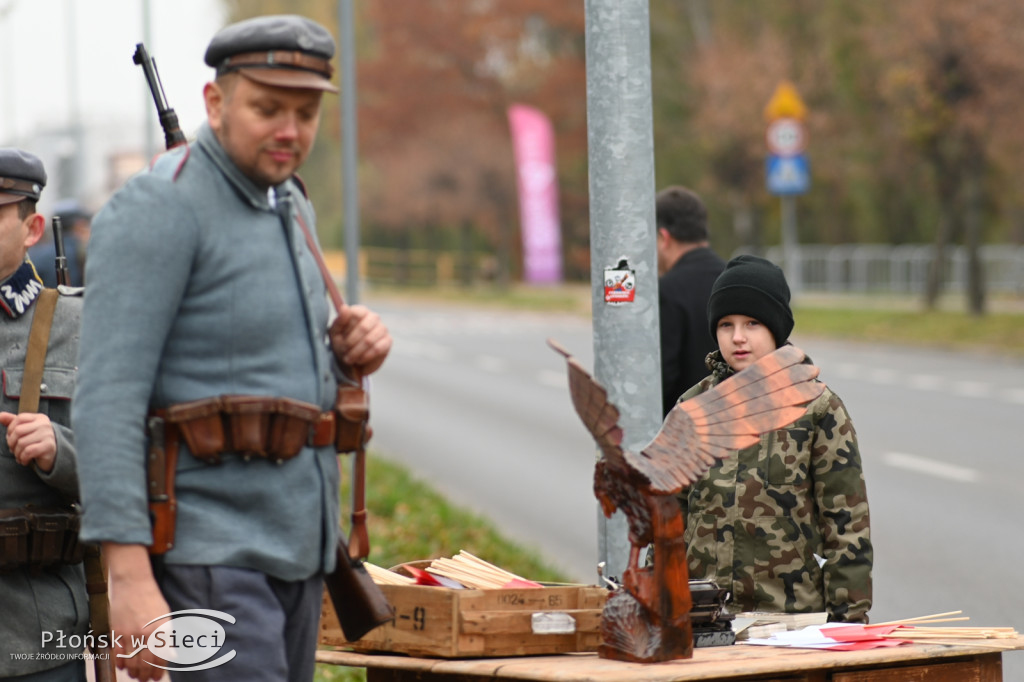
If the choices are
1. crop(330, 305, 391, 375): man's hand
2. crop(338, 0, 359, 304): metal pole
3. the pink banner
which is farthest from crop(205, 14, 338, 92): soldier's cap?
the pink banner

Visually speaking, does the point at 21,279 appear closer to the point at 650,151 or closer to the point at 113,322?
the point at 113,322

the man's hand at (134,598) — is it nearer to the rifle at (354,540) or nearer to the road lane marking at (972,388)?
the rifle at (354,540)

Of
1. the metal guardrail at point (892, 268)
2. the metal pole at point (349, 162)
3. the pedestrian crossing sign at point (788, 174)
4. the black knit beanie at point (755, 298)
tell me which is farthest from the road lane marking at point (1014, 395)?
the metal guardrail at point (892, 268)

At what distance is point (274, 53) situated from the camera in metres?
2.78

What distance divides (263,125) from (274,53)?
128 millimetres

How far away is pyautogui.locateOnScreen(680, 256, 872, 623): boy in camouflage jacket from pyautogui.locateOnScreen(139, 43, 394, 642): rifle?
4.38 feet

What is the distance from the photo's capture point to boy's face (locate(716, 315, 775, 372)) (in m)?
4.33

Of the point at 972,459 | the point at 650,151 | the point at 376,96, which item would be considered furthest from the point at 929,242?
the point at 650,151

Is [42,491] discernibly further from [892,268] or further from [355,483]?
[892,268]

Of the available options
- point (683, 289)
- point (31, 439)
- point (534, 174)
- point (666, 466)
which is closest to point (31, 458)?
point (31, 439)

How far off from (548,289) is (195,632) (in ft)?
152

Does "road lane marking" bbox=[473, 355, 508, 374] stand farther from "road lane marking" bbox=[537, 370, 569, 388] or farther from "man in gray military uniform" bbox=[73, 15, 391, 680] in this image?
"man in gray military uniform" bbox=[73, 15, 391, 680]

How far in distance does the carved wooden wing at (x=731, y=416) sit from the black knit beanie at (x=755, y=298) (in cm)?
60

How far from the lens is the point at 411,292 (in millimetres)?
53781
